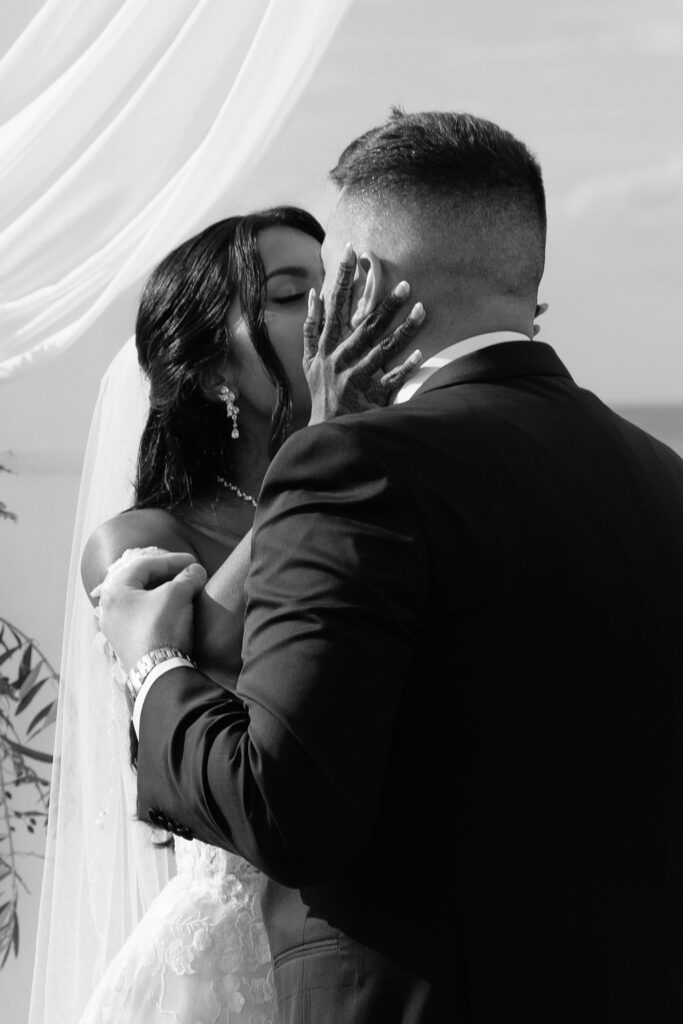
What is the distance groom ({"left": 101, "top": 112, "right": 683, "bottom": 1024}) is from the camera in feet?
3.71

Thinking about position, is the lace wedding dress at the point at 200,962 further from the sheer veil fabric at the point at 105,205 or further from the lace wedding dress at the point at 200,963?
the sheer veil fabric at the point at 105,205

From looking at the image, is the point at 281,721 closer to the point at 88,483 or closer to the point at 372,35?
the point at 88,483

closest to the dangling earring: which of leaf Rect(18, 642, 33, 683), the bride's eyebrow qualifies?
the bride's eyebrow

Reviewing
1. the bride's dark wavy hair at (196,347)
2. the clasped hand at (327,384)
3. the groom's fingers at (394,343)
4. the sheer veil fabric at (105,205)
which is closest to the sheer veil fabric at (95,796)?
the sheer veil fabric at (105,205)

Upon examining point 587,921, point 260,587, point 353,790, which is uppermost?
point 260,587

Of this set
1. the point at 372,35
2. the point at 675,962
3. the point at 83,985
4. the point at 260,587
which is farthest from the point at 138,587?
the point at 372,35

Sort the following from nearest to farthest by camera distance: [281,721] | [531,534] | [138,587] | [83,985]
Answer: [281,721] < [531,534] < [138,587] < [83,985]

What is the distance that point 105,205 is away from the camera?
2270 millimetres

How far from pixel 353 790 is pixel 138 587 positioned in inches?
24.3

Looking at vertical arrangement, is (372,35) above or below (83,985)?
above

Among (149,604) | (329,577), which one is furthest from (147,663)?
(329,577)

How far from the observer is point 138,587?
1.67 m

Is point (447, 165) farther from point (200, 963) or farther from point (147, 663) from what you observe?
point (200, 963)

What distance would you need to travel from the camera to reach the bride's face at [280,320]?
2.04 metres
